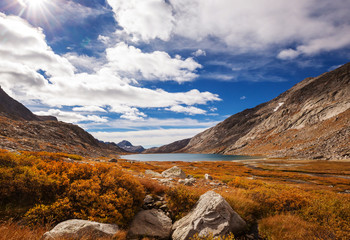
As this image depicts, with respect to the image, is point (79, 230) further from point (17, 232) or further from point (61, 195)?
point (61, 195)

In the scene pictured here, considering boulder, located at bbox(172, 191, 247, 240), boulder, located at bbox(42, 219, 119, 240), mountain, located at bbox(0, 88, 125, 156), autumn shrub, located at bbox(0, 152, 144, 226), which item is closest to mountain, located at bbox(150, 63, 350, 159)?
boulder, located at bbox(172, 191, 247, 240)

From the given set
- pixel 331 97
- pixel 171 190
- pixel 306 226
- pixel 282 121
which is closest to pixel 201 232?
pixel 171 190

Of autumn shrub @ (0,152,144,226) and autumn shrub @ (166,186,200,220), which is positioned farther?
autumn shrub @ (166,186,200,220)

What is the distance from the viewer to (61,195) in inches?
306

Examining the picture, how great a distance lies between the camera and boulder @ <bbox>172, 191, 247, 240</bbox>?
7.65m

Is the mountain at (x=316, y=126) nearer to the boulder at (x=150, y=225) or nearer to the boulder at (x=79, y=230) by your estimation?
the boulder at (x=150, y=225)

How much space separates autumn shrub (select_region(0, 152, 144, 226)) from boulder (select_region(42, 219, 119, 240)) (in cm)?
56

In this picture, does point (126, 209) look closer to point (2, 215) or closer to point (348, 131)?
point (2, 215)

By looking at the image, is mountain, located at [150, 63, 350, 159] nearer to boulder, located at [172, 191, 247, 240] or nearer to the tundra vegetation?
the tundra vegetation

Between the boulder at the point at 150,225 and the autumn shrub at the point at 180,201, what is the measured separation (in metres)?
0.66

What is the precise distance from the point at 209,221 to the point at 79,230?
5.92 metres

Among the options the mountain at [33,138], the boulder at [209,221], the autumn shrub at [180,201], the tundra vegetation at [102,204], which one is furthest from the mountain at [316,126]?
the mountain at [33,138]

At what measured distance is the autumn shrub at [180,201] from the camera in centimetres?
944

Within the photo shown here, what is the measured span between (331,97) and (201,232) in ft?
702
